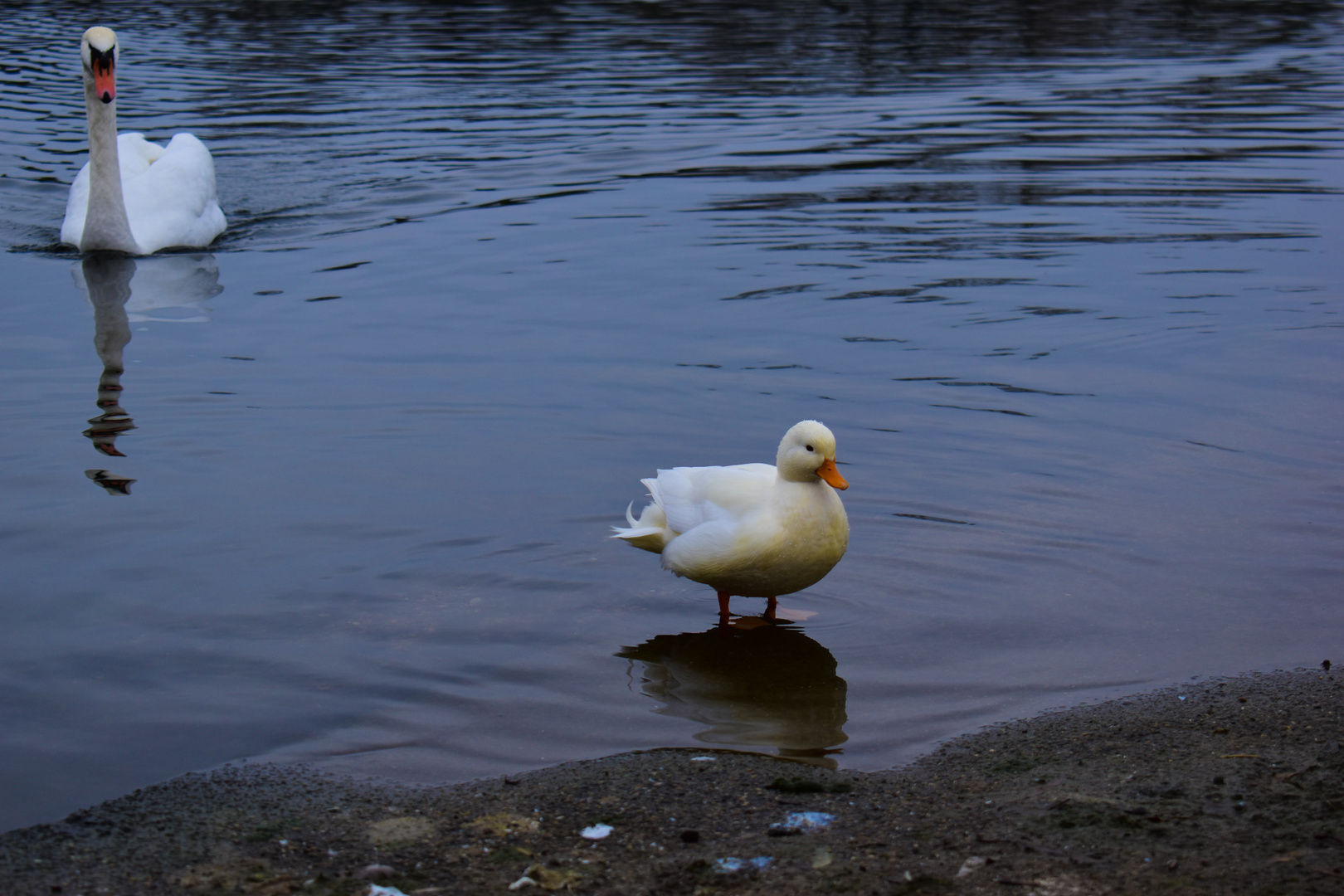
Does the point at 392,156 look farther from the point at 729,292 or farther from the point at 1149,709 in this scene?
the point at 1149,709

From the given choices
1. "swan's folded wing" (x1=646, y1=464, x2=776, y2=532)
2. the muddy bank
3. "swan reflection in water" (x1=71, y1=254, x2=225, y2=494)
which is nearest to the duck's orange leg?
"swan's folded wing" (x1=646, y1=464, x2=776, y2=532)

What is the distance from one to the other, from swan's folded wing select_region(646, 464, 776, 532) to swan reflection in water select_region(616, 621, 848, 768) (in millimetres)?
504

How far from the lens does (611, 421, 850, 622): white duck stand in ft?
18.9

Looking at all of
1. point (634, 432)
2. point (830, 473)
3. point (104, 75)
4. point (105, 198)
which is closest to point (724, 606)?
point (830, 473)

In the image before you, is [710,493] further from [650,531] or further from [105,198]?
[105,198]

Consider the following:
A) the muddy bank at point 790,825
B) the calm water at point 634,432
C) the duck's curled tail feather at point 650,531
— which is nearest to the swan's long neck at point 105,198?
the calm water at point 634,432

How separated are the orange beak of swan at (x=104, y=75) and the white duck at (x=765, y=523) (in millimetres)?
8891

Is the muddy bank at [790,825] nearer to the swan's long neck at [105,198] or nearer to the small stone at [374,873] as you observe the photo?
the small stone at [374,873]

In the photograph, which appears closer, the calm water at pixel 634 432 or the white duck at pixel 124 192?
the calm water at pixel 634 432

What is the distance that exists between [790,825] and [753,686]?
1.45 m

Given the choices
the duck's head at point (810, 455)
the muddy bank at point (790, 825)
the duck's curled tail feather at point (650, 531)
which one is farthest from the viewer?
the duck's curled tail feather at point (650, 531)

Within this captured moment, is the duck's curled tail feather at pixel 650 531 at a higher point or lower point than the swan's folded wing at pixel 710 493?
lower

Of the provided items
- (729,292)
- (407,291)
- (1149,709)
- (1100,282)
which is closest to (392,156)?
(407,291)

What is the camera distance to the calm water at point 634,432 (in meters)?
5.44
